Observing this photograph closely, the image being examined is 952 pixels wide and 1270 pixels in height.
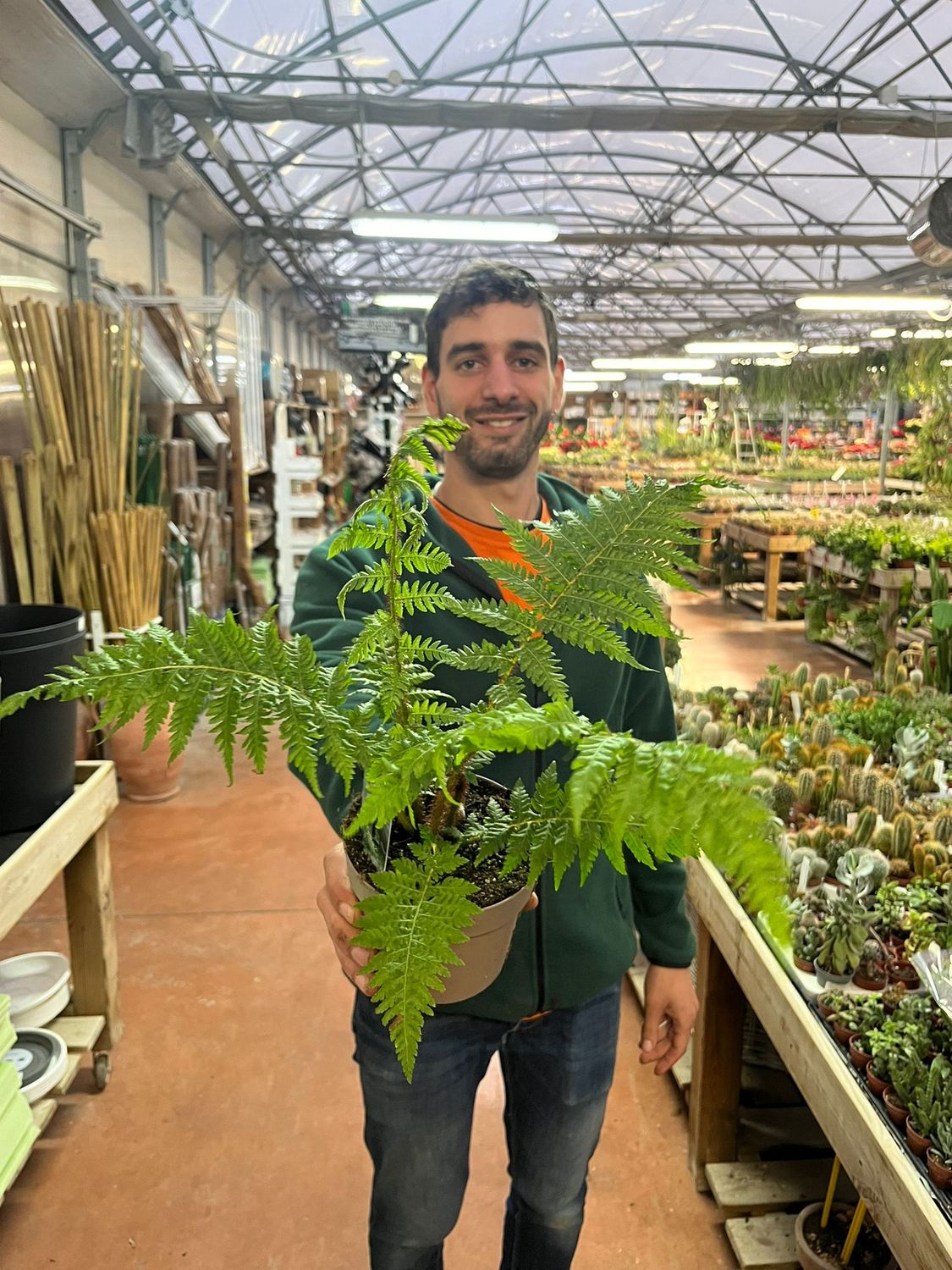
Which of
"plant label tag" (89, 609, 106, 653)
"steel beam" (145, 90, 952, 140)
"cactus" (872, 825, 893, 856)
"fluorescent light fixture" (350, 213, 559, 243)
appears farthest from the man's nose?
"steel beam" (145, 90, 952, 140)

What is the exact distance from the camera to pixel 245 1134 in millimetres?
2342

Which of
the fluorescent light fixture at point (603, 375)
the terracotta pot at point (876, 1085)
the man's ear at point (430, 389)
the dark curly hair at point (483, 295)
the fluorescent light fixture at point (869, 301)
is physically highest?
the fluorescent light fixture at point (603, 375)

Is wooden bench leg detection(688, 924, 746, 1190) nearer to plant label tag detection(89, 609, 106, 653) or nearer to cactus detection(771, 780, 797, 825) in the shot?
cactus detection(771, 780, 797, 825)

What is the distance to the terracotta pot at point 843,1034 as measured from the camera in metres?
1.69

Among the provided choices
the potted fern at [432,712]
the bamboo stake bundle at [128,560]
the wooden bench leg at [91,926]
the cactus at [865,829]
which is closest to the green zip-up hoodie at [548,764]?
the potted fern at [432,712]

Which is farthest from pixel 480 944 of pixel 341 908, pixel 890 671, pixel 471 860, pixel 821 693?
pixel 890 671

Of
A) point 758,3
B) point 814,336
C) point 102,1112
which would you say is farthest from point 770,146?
point 814,336

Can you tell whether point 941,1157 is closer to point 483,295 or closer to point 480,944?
point 480,944

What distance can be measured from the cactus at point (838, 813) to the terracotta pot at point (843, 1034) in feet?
3.03

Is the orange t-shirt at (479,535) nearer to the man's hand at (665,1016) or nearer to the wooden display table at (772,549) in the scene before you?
the man's hand at (665,1016)

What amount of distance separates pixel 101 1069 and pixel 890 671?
146 inches

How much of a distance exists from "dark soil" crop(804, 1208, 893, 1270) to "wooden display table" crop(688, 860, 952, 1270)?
30 centimetres

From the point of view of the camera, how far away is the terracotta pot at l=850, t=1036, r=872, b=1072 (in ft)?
5.32

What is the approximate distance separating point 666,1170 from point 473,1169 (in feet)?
1.57
